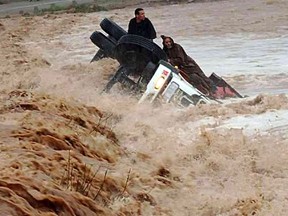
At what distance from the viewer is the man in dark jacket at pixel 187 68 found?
14336 millimetres

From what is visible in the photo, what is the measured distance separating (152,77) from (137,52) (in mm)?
851

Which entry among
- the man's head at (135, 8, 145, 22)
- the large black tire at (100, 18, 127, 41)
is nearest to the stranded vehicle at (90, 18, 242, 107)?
the man's head at (135, 8, 145, 22)

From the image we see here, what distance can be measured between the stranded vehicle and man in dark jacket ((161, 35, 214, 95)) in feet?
0.63

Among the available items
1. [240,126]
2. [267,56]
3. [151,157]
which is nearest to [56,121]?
[151,157]

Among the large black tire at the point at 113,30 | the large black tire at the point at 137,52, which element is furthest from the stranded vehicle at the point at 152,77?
the large black tire at the point at 113,30

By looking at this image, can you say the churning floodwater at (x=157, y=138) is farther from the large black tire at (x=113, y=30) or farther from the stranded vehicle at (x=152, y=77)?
the large black tire at (x=113, y=30)

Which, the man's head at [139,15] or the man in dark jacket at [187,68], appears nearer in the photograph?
the man in dark jacket at [187,68]

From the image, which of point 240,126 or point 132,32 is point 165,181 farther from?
point 132,32

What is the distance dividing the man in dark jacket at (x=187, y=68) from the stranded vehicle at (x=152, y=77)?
0.63ft

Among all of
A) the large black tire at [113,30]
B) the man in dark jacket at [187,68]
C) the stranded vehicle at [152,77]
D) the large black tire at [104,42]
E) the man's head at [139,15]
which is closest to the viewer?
the stranded vehicle at [152,77]

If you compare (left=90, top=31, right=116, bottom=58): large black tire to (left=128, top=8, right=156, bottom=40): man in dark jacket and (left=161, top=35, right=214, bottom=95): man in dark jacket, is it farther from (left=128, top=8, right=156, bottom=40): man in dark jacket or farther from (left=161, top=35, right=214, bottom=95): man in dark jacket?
(left=161, top=35, right=214, bottom=95): man in dark jacket

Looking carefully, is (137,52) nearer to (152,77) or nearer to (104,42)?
(152,77)

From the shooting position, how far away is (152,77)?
532 inches

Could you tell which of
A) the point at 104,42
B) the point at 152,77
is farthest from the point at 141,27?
the point at 152,77
